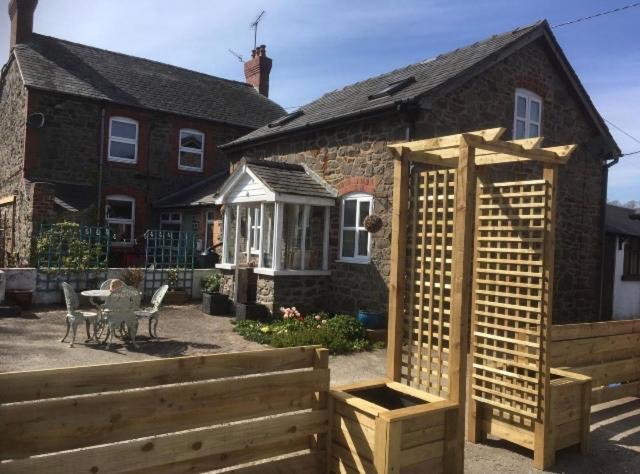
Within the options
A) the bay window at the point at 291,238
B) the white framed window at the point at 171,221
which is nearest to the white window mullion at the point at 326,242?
the bay window at the point at 291,238

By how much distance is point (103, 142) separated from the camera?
756 inches

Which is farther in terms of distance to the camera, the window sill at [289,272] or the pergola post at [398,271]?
the window sill at [289,272]

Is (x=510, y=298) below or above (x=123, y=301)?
above

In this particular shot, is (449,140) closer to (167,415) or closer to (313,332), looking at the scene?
(167,415)

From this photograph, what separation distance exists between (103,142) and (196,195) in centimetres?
386

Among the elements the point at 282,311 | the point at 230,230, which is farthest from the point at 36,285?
the point at 282,311

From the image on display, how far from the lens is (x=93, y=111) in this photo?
19.0 m

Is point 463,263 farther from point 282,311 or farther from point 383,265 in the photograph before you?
point 282,311

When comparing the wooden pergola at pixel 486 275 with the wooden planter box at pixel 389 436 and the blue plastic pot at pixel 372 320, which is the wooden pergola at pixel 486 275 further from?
the blue plastic pot at pixel 372 320

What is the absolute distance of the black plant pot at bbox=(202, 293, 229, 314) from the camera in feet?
40.6

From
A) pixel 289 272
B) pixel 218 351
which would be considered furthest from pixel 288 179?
pixel 218 351

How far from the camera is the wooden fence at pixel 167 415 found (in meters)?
2.84

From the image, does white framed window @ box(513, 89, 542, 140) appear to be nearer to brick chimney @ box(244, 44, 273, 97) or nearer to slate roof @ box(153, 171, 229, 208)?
slate roof @ box(153, 171, 229, 208)

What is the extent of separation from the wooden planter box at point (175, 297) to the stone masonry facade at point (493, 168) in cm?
314
